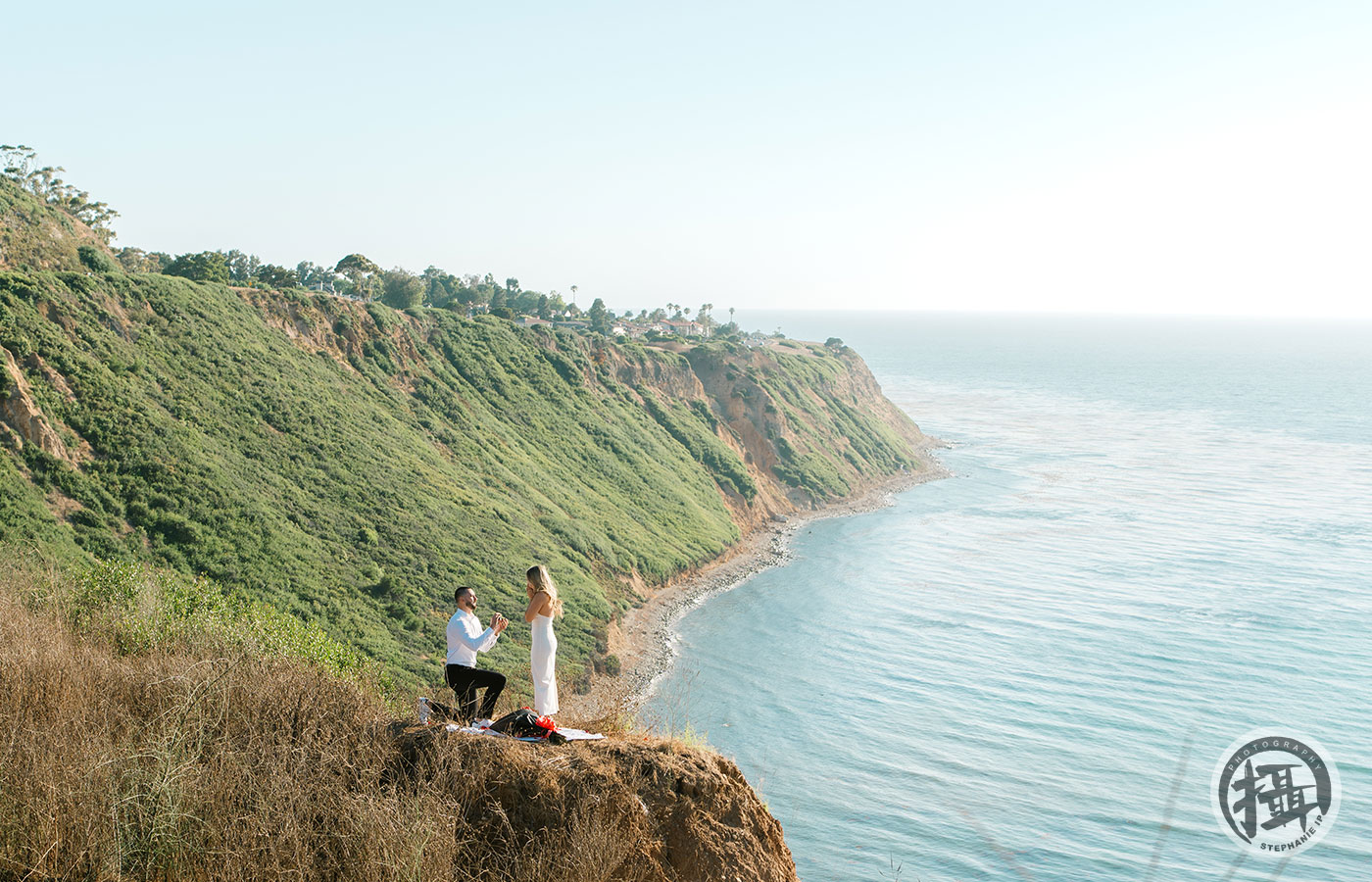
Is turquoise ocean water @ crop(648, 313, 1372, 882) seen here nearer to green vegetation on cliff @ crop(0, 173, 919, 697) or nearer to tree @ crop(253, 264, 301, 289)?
green vegetation on cliff @ crop(0, 173, 919, 697)

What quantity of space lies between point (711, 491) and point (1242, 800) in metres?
44.1

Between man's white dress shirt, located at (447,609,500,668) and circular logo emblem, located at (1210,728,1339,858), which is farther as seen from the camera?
circular logo emblem, located at (1210,728,1339,858)

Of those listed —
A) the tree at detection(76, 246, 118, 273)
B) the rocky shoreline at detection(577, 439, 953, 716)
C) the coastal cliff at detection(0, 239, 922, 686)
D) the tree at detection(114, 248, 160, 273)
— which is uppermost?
the tree at detection(114, 248, 160, 273)

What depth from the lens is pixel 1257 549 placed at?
66.6m

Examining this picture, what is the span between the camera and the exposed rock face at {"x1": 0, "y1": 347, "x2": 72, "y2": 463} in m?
33.7

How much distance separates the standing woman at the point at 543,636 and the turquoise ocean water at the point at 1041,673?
646 cm

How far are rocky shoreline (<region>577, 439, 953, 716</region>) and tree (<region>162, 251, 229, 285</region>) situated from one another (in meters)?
38.6

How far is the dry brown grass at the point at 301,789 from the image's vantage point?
336 inches

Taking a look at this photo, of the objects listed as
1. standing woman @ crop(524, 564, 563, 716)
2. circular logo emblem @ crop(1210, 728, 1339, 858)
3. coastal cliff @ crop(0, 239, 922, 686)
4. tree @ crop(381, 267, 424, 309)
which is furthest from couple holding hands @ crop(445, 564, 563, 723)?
tree @ crop(381, 267, 424, 309)

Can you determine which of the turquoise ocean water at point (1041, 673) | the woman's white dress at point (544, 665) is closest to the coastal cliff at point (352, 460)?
the turquoise ocean water at point (1041, 673)

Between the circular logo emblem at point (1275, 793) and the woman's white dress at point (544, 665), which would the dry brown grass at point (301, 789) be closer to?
the woman's white dress at point (544, 665)

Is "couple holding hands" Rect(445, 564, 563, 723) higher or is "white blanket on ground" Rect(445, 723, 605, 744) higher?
"couple holding hands" Rect(445, 564, 563, 723)

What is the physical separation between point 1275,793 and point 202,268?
6949 cm

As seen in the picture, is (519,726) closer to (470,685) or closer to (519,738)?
(519,738)
